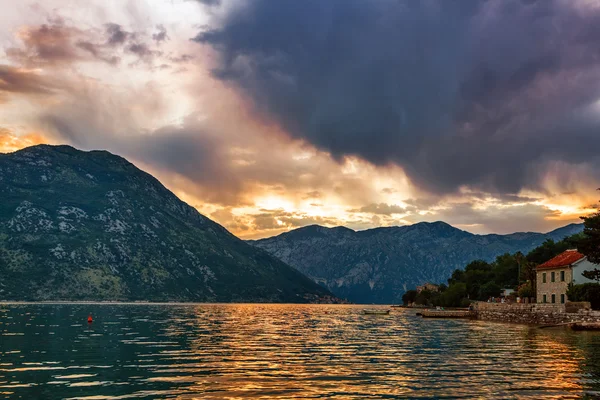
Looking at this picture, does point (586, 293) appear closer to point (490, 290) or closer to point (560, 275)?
point (560, 275)

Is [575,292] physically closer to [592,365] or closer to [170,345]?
[592,365]

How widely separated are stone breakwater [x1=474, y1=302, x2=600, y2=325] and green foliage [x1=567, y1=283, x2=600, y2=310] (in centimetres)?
529

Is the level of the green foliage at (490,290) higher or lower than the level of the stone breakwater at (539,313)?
higher

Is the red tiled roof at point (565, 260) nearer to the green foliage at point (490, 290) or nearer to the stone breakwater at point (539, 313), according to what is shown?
the stone breakwater at point (539, 313)

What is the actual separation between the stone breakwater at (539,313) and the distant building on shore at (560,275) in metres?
6.65

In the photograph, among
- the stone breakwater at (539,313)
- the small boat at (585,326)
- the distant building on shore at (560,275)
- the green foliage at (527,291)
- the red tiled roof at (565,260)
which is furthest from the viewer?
the green foliage at (527,291)

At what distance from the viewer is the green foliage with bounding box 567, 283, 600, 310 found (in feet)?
302

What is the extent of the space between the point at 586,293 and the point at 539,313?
8.97m

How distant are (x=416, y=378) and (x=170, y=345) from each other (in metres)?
28.9

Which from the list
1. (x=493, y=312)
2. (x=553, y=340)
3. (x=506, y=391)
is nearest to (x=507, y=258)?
(x=493, y=312)

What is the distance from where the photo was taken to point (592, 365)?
38.9 meters

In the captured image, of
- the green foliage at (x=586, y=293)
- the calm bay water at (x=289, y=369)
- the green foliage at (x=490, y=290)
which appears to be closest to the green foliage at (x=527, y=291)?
the green foliage at (x=586, y=293)

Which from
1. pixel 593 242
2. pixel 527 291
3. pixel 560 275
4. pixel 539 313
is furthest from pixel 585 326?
pixel 527 291

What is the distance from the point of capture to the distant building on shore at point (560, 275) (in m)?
103
